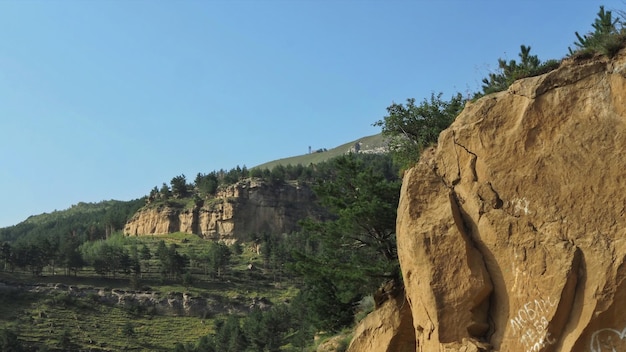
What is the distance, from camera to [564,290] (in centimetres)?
927

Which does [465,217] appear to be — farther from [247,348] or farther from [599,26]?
[247,348]

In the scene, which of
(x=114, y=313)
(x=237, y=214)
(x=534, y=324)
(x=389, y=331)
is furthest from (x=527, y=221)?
(x=237, y=214)

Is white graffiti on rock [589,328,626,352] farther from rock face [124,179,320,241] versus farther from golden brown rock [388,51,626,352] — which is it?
rock face [124,179,320,241]

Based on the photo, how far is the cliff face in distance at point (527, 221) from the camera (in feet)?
30.0

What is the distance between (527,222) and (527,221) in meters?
0.02

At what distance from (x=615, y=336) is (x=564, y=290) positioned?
0.99 metres

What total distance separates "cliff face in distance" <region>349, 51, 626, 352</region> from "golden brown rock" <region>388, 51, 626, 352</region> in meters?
0.02

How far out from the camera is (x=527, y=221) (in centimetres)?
1008

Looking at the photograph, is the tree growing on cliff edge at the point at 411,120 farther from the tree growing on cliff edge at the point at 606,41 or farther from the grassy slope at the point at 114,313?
the grassy slope at the point at 114,313

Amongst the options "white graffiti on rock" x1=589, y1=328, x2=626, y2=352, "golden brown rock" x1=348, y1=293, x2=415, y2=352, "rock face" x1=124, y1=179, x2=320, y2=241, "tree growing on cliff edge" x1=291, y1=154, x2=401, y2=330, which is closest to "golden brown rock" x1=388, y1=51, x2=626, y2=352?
"white graffiti on rock" x1=589, y1=328, x2=626, y2=352

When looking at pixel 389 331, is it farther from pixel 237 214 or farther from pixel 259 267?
pixel 237 214

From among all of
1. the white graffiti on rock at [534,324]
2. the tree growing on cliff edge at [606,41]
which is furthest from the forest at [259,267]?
the white graffiti on rock at [534,324]

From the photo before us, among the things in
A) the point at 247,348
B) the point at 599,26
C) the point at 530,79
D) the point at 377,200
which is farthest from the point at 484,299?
the point at 247,348

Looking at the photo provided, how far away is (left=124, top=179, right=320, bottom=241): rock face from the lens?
6737 inches
